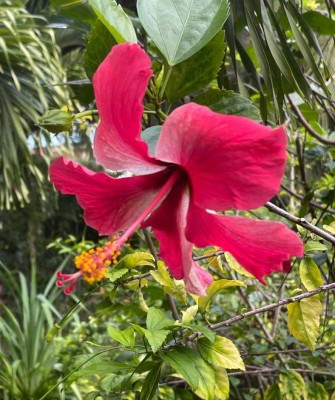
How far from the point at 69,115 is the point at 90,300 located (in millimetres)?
3738

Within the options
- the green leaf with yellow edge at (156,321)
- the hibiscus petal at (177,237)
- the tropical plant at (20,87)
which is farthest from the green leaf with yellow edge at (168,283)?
the tropical plant at (20,87)

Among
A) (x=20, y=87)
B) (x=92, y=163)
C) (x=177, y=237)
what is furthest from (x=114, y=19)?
(x=92, y=163)

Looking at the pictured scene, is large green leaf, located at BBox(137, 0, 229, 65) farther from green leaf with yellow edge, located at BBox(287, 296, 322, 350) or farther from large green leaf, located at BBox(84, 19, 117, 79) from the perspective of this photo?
green leaf with yellow edge, located at BBox(287, 296, 322, 350)

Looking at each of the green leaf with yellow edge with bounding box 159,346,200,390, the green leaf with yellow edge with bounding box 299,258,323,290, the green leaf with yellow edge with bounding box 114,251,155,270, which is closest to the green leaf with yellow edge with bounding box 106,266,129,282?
the green leaf with yellow edge with bounding box 114,251,155,270

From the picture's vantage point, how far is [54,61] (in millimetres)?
3801

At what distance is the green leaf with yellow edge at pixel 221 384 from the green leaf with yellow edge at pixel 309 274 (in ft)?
0.52

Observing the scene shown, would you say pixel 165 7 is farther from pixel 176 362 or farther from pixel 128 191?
pixel 176 362

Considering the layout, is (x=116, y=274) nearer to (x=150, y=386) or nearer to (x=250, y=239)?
(x=150, y=386)

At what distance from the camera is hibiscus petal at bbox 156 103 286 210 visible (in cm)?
27

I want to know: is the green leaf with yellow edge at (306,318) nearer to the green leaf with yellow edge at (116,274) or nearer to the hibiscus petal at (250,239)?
the green leaf with yellow edge at (116,274)

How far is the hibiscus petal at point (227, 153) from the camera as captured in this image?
0.89ft

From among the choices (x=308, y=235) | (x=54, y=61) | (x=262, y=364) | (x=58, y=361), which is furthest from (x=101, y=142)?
(x=54, y=61)

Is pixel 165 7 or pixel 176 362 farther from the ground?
pixel 165 7

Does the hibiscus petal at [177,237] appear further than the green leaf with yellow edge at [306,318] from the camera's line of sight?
No
